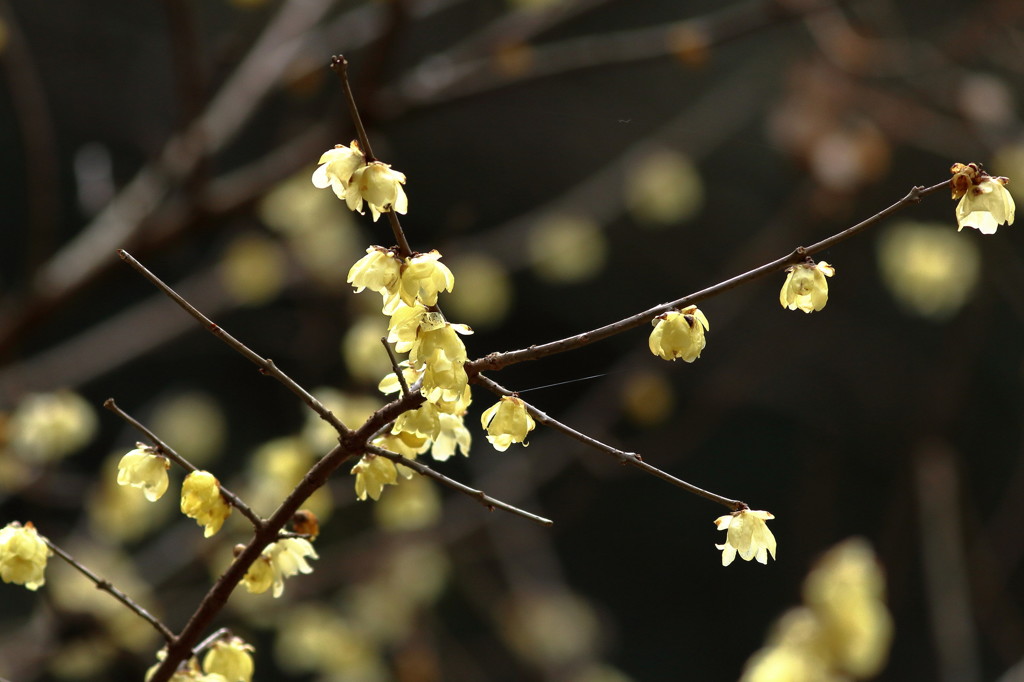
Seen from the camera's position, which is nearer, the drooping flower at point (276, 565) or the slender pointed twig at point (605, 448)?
the slender pointed twig at point (605, 448)

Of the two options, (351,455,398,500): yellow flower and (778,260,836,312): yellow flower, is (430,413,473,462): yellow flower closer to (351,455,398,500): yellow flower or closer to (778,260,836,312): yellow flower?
(351,455,398,500): yellow flower

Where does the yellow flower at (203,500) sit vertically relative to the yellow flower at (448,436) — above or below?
below

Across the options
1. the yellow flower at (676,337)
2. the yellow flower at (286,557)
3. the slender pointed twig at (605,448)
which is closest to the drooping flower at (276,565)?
the yellow flower at (286,557)

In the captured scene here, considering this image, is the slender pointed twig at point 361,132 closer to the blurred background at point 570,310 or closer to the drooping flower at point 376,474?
the drooping flower at point 376,474

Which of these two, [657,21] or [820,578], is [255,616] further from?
[657,21]

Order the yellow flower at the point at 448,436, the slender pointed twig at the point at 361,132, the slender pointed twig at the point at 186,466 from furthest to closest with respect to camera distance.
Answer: the yellow flower at the point at 448,436, the slender pointed twig at the point at 186,466, the slender pointed twig at the point at 361,132

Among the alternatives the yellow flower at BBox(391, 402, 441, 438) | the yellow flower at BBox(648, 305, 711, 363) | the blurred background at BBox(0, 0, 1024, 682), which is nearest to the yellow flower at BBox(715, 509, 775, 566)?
the yellow flower at BBox(648, 305, 711, 363)
